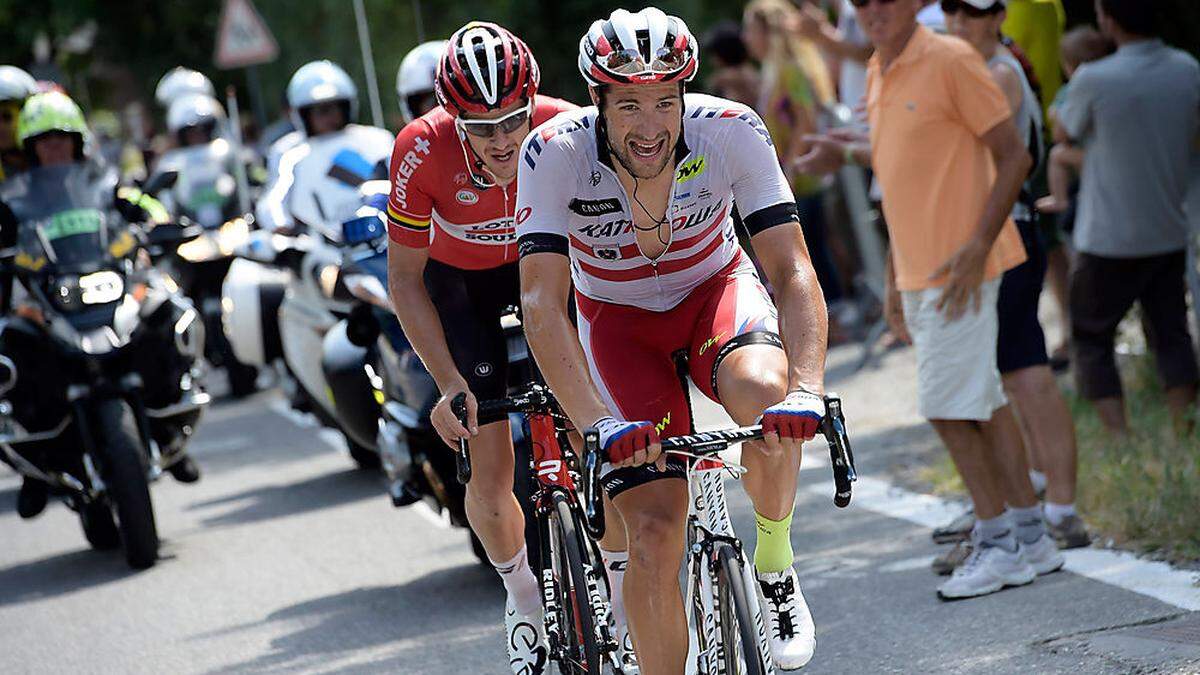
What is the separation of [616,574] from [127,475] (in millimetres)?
4137

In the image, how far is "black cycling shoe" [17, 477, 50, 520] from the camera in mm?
9609

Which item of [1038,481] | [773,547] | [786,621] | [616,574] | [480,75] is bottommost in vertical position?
[1038,481]

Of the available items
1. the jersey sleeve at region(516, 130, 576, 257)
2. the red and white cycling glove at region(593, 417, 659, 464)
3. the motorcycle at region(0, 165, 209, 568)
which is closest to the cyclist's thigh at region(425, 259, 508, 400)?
the jersey sleeve at region(516, 130, 576, 257)

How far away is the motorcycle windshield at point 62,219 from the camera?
30.7ft

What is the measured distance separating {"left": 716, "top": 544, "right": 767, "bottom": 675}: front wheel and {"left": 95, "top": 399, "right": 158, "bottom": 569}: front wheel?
196 inches

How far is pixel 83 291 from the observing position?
9.31 meters

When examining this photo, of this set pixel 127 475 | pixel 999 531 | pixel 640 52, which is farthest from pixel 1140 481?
pixel 127 475

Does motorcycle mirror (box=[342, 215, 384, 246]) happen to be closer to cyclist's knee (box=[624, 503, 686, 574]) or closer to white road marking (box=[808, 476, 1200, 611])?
white road marking (box=[808, 476, 1200, 611])

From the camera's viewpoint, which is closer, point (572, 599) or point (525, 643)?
point (572, 599)

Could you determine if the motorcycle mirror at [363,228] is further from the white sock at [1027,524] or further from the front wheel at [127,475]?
the white sock at [1027,524]

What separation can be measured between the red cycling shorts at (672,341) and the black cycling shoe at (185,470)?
519 cm

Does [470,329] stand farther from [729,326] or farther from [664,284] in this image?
[729,326]

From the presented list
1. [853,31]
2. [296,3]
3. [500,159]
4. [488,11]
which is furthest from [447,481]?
[296,3]

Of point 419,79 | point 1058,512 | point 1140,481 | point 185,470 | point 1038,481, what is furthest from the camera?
point 185,470
